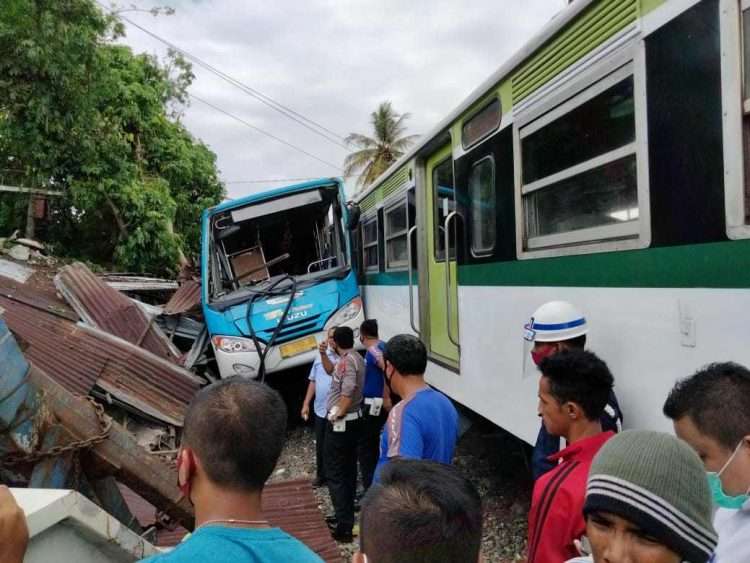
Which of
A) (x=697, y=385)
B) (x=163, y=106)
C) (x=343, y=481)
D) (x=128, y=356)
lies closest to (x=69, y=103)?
(x=163, y=106)

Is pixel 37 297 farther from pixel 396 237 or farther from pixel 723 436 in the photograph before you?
pixel 723 436

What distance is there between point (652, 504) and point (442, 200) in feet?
14.4

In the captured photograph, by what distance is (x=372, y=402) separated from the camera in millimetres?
5082

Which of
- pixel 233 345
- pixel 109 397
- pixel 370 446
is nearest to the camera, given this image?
pixel 370 446

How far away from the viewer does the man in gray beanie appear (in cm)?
120

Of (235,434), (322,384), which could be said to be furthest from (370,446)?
(235,434)

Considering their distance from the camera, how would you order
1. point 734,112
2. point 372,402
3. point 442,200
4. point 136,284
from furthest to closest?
point 136,284 < point 442,200 < point 372,402 < point 734,112

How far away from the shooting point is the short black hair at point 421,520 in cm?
123

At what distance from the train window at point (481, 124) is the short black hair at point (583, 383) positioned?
2.18 metres

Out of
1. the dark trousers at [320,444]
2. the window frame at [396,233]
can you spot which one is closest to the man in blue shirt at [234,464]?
the dark trousers at [320,444]

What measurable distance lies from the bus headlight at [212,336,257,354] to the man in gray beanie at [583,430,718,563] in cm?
627

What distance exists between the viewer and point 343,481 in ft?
15.9

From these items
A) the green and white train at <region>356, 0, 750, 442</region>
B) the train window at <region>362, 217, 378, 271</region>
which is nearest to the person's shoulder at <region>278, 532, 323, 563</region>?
the green and white train at <region>356, 0, 750, 442</region>

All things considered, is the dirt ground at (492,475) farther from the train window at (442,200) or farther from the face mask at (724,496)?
the face mask at (724,496)
